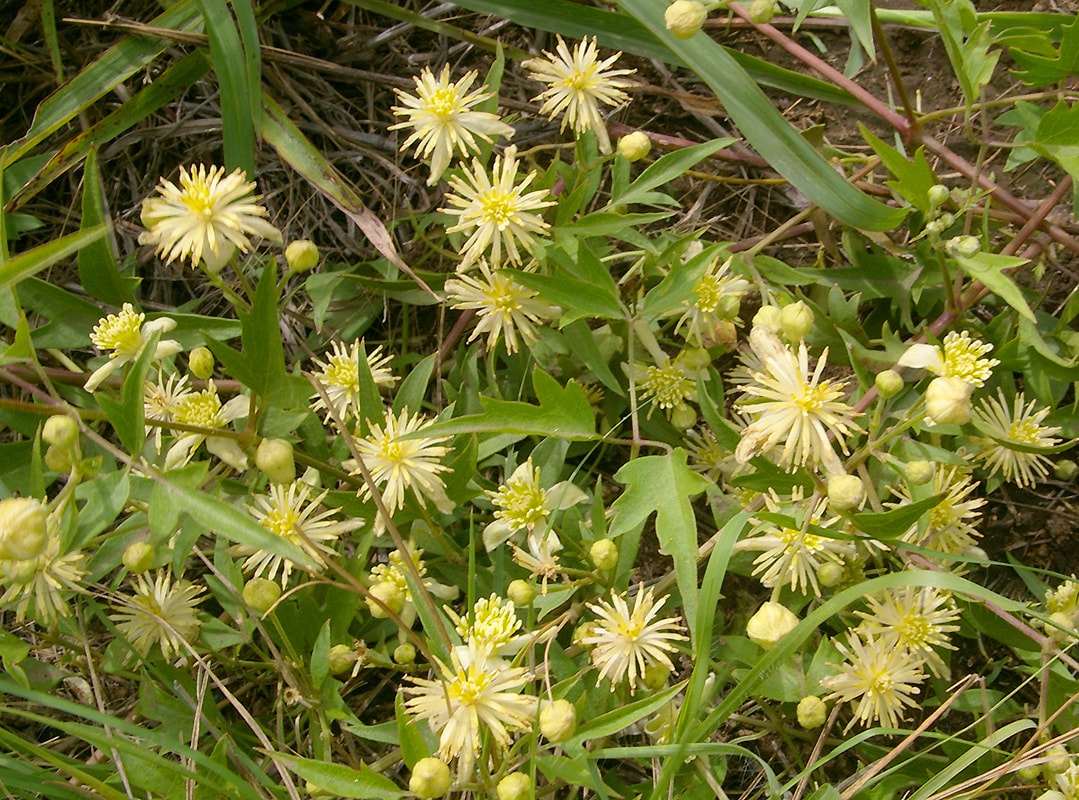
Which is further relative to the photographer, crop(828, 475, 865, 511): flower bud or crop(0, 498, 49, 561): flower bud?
crop(828, 475, 865, 511): flower bud

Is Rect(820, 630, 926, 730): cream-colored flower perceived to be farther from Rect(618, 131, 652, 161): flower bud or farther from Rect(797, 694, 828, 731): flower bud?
Rect(618, 131, 652, 161): flower bud

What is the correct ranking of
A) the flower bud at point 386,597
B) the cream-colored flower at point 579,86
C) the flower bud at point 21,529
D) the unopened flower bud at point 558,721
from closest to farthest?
the flower bud at point 21,529 → the unopened flower bud at point 558,721 → the flower bud at point 386,597 → the cream-colored flower at point 579,86

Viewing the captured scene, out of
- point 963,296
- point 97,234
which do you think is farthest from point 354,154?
point 963,296

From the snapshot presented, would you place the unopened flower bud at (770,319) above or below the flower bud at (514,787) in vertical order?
above

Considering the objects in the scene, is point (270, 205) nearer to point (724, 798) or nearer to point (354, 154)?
point (354, 154)

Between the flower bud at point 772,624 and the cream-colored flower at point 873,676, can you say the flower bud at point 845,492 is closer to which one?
the flower bud at point 772,624

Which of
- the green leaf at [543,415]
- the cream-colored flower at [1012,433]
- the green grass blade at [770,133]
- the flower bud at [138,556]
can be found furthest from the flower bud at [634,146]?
the flower bud at [138,556]

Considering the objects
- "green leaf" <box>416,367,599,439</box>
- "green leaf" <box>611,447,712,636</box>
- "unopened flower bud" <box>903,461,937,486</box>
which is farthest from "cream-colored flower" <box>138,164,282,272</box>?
"unopened flower bud" <box>903,461,937,486</box>
